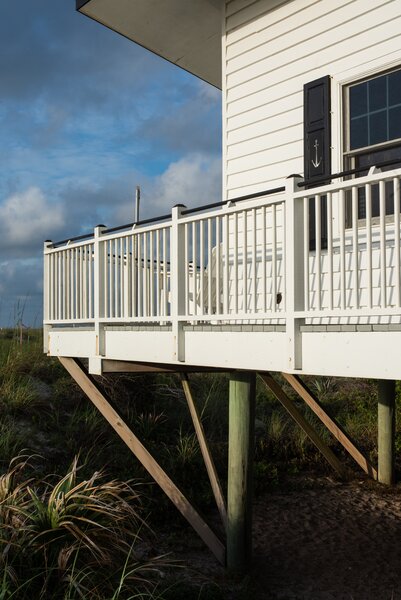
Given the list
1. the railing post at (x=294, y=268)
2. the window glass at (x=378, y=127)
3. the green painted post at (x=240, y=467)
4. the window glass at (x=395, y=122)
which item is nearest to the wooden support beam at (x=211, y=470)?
the green painted post at (x=240, y=467)

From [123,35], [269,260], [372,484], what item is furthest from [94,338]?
[372,484]

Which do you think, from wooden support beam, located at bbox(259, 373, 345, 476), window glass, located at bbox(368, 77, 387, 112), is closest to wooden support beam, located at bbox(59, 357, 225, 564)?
wooden support beam, located at bbox(259, 373, 345, 476)

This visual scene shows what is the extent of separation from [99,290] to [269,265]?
2138mm

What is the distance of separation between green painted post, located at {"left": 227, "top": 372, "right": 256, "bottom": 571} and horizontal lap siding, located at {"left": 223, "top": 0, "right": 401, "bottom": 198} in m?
2.50

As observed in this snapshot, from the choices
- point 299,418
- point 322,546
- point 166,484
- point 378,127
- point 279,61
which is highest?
point 279,61

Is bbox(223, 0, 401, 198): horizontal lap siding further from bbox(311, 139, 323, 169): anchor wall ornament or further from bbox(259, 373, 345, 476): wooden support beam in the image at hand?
bbox(259, 373, 345, 476): wooden support beam

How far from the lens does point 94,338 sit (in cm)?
857

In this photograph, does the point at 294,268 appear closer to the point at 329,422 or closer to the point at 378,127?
the point at 378,127

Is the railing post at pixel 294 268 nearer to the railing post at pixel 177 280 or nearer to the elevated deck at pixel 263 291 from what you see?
the elevated deck at pixel 263 291

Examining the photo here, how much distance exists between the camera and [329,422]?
11945 mm

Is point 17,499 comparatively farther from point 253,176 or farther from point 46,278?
point 253,176

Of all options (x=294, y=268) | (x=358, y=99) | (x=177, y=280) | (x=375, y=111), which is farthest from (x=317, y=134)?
(x=294, y=268)

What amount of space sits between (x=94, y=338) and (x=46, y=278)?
5.13 ft

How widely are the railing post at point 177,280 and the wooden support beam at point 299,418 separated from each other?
4.13 meters
